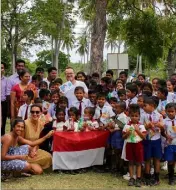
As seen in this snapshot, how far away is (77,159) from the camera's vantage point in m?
6.04

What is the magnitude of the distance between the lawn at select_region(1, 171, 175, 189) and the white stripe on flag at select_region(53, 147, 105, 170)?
0.17 meters

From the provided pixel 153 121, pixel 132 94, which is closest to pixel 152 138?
pixel 153 121

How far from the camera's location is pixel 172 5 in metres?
12.7

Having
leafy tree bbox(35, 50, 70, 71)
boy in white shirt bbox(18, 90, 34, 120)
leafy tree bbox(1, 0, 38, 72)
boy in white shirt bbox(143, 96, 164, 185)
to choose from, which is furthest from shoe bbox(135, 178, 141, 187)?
leafy tree bbox(35, 50, 70, 71)

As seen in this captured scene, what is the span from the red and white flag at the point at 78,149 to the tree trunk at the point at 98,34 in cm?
495

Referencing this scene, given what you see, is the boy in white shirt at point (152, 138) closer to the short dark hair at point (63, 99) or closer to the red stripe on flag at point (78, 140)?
the red stripe on flag at point (78, 140)

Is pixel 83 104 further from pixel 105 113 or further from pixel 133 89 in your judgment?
pixel 133 89

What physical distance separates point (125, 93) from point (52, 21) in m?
11.2

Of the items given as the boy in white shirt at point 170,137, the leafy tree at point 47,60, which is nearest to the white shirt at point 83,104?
the boy in white shirt at point 170,137

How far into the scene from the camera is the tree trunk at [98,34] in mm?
10805

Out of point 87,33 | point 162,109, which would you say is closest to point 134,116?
point 162,109

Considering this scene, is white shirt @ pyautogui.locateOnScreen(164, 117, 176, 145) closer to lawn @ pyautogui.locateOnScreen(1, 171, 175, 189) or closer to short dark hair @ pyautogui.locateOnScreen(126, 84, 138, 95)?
lawn @ pyautogui.locateOnScreen(1, 171, 175, 189)

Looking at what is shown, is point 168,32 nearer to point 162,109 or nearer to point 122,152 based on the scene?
point 162,109

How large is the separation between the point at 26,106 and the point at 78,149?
117 centimetres
